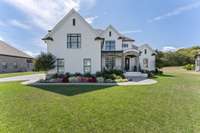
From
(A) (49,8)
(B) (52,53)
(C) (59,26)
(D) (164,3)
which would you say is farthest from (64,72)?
(D) (164,3)

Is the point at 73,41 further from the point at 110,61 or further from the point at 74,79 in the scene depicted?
the point at 110,61

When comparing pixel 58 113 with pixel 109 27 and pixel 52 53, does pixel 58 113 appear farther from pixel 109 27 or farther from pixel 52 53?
pixel 109 27

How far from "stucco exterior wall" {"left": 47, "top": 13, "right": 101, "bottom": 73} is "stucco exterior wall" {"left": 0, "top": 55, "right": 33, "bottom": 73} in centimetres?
2258

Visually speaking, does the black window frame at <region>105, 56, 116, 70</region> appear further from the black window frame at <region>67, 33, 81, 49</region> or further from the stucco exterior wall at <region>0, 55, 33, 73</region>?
the stucco exterior wall at <region>0, 55, 33, 73</region>

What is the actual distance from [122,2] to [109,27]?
29.3 feet

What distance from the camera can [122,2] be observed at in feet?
58.9

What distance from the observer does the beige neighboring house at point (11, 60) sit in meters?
36.6

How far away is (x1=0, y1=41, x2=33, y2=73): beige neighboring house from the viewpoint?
3662 centimetres

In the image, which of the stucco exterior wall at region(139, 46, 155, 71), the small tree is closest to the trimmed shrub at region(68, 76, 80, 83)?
the small tree

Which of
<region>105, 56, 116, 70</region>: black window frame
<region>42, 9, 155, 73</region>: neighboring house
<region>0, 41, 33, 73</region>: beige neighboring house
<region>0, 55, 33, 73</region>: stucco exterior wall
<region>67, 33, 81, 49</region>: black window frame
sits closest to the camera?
<region>42, 9, 155, 73</region>: neighboring house

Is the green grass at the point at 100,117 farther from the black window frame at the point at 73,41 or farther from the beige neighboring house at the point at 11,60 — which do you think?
the beige neighboring house at the point at 11,60

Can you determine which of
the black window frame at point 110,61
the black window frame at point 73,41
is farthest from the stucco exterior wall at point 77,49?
the black window frame at point 110,61

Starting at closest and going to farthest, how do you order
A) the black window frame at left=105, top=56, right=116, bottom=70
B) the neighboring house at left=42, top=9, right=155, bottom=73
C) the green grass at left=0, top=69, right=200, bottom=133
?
the green grass at left=0, top=69, right=200, bottom=133
the neighboring house at left=42, top=9, right=155, bottom=73
the black window frame at left=105, top=56, right=116, bottom=70

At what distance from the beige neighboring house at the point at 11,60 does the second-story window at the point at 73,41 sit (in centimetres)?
2308
